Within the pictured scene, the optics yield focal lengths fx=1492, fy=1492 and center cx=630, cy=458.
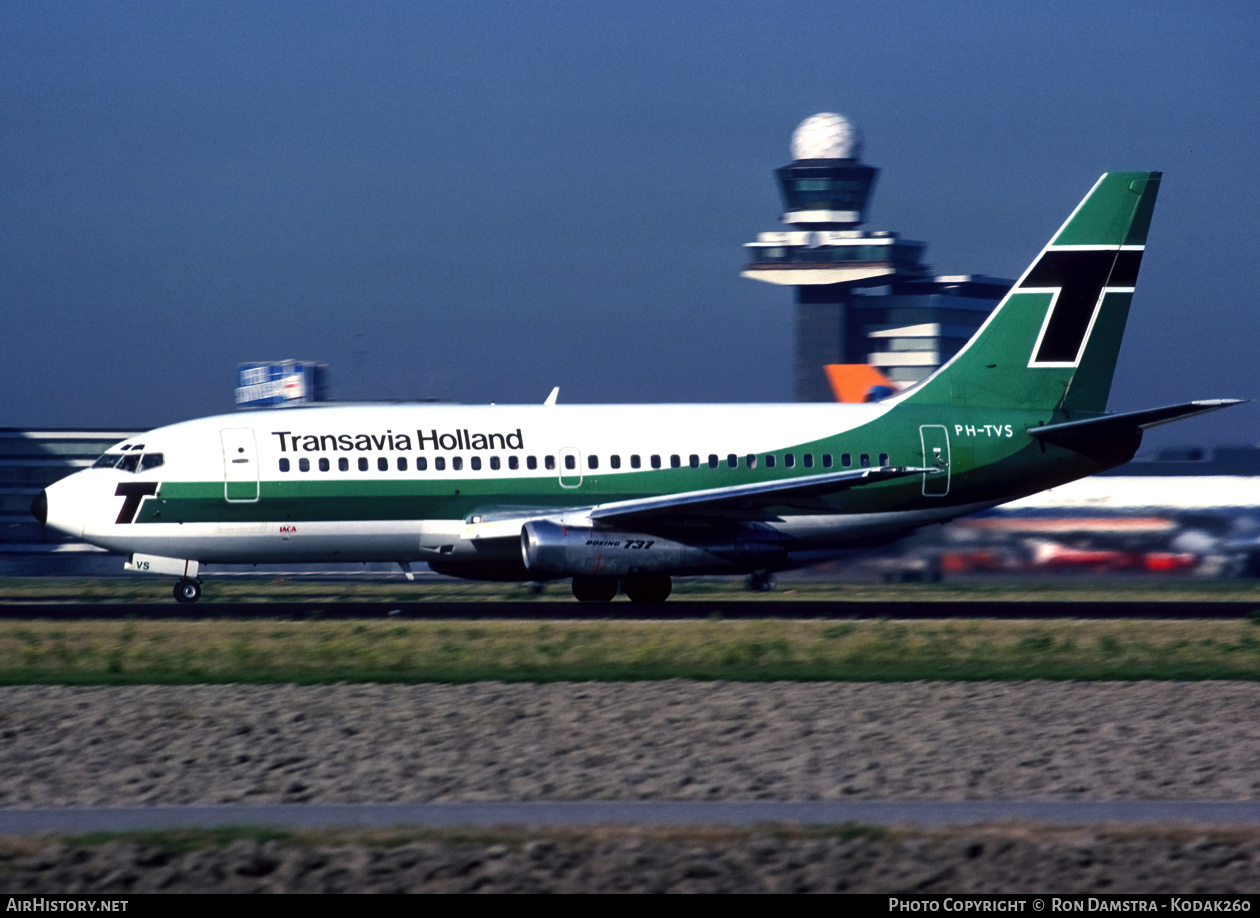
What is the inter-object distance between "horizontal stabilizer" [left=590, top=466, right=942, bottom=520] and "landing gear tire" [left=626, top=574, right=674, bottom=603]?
185 cm

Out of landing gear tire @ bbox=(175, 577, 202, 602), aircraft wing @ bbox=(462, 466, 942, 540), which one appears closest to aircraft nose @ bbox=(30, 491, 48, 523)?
landing gear tire @ bbox=(175, 577, 202, 602)

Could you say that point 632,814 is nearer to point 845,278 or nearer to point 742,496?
point 742,496

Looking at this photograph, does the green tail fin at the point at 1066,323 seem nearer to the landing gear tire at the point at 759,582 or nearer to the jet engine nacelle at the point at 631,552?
the landing gear tire at the point at 759,582

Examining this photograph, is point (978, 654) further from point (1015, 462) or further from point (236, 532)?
point (236, 532)

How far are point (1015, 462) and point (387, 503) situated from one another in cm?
1288

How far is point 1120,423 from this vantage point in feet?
98.4

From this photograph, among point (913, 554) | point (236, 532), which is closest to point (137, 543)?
point (236, 532)

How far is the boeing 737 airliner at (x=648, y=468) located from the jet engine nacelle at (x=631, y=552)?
0.04 meters

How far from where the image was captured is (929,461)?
101 feet

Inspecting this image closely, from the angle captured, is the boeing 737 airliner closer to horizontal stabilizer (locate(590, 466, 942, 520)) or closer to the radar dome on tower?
horizontal stabilizer (locate(590, 466, 942, 520))

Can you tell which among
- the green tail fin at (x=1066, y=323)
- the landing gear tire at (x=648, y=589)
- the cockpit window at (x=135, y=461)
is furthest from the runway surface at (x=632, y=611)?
the green tail fin at (x=1066, y=323)

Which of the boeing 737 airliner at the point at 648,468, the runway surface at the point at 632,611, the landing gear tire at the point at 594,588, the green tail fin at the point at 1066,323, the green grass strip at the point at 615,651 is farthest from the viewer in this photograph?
the green tail fin at the point at 1066,323

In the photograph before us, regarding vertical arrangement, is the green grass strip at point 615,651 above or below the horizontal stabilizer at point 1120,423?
below

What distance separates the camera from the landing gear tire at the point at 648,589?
3044cm
